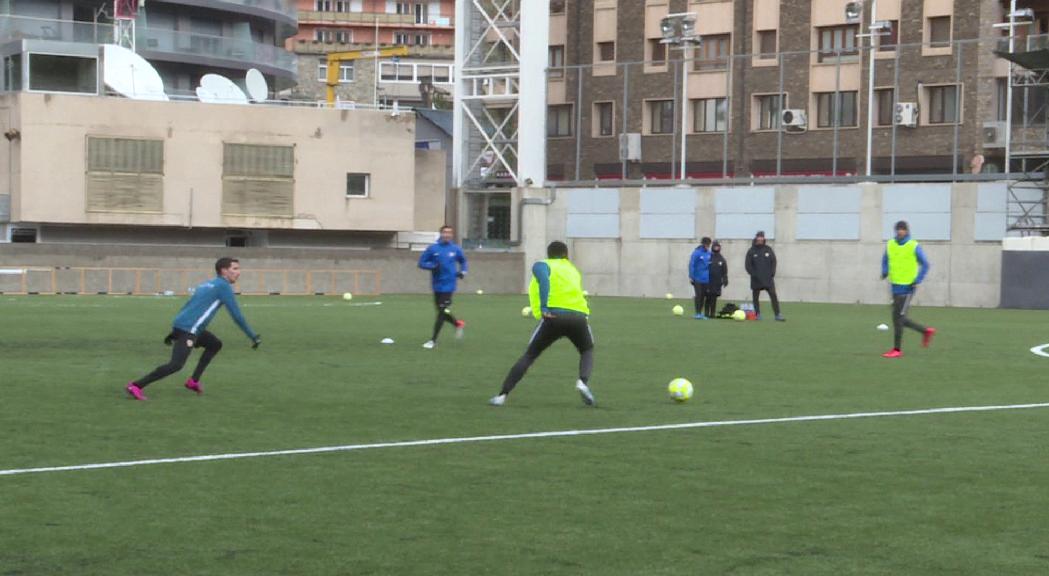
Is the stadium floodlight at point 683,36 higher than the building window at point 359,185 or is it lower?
higher

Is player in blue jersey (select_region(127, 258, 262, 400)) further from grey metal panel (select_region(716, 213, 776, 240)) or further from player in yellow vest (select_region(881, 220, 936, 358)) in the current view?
grey metal panel (select_region(716, 213, 776, 240))

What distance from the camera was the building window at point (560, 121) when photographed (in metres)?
61.3

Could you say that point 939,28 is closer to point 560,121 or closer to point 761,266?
point 560,121

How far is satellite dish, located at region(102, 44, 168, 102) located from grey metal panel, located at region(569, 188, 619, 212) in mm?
15624

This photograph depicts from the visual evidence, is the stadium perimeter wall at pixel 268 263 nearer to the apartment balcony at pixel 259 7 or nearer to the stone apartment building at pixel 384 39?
the apartment balcony at pixel 259 7

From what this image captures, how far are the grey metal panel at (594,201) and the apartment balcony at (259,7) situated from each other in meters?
25.8

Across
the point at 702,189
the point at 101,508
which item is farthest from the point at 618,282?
the point at 101,508

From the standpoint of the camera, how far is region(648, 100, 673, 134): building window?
207 ft

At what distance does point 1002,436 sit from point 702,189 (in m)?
40.9

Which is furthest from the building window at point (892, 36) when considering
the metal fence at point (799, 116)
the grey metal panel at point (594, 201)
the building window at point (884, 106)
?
the grey metal panel at point (594, 201)

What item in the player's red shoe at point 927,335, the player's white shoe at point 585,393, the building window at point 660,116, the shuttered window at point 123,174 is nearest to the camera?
the player's white shoe at point 585,393

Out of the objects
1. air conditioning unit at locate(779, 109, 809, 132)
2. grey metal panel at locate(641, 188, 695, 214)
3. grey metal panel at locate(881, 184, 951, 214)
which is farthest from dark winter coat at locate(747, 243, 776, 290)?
air conditioning unit at locate(779, 109, 809, 132)

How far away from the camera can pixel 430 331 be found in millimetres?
30391

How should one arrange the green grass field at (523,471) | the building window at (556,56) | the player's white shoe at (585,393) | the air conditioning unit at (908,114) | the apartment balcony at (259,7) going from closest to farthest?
the green grass field at (523,471) → the player's white shoe at (585,393) → the air conditioning unit at (908,114) → the building window at (556,56) → the apartment balcony at (259,7)
